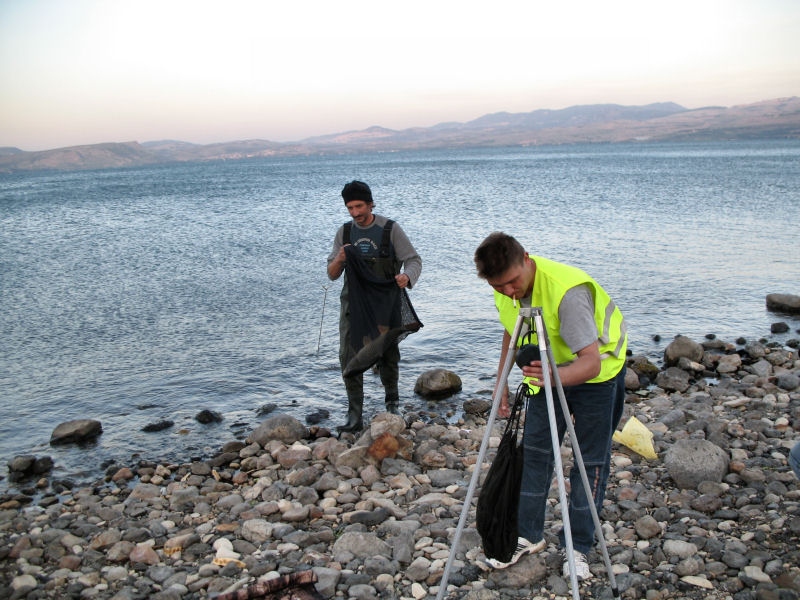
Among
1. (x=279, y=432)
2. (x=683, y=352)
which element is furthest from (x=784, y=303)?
(x=279, y=432)

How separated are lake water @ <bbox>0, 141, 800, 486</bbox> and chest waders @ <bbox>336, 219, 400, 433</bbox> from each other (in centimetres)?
79

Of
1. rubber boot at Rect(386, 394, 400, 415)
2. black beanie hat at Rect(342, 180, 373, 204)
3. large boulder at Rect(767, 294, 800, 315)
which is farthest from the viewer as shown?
large boulder at Rect(767, 294, 800, 315)

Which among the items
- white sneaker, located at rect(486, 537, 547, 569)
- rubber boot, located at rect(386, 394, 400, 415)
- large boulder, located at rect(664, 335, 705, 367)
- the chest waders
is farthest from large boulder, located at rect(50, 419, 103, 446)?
large boulder, located at rect(664, 335, 705, 367)

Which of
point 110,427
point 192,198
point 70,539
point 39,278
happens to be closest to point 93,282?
point 39,278

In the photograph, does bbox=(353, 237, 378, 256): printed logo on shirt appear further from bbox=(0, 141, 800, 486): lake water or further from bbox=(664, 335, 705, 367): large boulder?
bbox=(664, 335, 705, 367): large boulder

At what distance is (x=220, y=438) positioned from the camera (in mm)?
7949

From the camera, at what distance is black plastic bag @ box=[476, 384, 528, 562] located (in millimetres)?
3805

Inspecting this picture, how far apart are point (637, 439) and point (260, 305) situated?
9.90m

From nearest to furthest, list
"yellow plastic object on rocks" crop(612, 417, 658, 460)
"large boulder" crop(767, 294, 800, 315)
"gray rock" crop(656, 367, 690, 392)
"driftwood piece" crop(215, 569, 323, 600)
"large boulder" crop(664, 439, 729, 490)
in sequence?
"driftwood piece" crop(215, 569, 323, 600), "large boulder" crop(664, 439, 729, 490), "yellow plastic object on rocks" crop(612, 417, 658, 460), "gray rock" crop(656, 367, 690, 392), "large boulder" crop(767, 294, 800, 315)

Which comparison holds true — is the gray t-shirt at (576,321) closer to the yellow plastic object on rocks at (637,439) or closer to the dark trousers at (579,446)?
the dark trousers at (579,446)

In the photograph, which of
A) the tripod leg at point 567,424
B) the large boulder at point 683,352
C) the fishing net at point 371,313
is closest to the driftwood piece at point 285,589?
the tripod leg at point 567,424

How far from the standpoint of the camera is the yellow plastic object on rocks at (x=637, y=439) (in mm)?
6059

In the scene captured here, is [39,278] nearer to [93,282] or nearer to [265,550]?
[93,282]

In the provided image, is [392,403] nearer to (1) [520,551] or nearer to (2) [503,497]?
(1) [520,551]
